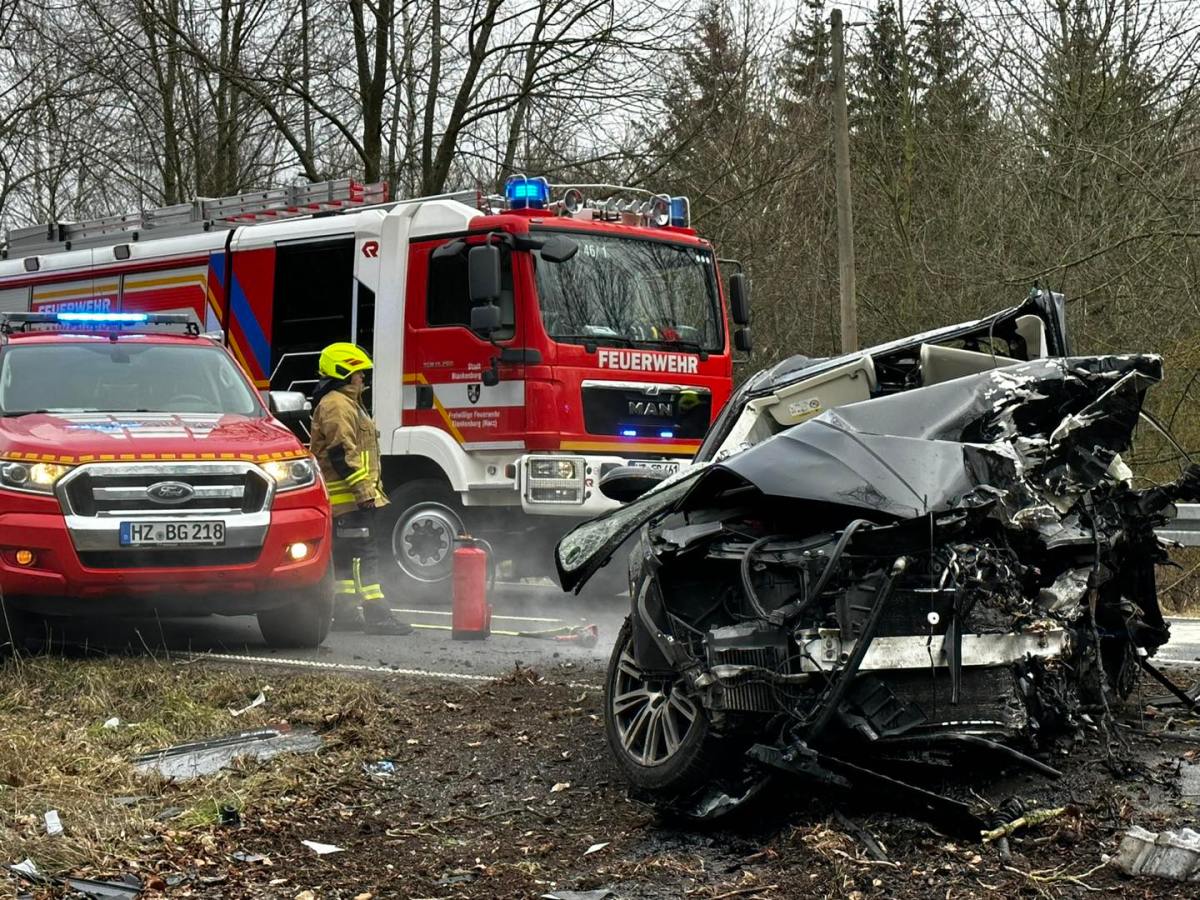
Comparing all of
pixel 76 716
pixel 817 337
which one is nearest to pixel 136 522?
pixel 76 716

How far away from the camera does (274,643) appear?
350 inches

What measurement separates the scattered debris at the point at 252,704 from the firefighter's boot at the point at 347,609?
2889 mm

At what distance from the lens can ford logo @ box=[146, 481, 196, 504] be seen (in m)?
7.89

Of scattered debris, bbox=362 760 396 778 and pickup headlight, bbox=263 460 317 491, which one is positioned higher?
pickup headlight, bbox=263 460 317 491

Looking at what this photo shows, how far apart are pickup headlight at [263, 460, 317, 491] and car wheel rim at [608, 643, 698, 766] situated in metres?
3.66

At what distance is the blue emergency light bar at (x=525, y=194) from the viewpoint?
11445mm

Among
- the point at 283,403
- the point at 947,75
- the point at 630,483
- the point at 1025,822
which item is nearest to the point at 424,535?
the point at 283,403

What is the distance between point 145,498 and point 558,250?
4184mm

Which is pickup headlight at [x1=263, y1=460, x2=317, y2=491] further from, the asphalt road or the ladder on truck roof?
the ladder on truck roof

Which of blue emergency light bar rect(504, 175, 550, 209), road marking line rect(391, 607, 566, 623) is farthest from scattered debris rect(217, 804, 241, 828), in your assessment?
blue emergency light bar rect(504, 175, 550, 209)

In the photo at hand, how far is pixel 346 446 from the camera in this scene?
9.91 meters

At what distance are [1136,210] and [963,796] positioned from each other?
39.9ft

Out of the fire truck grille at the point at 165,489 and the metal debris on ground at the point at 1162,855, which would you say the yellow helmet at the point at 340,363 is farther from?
the metal debris on ground at the point at 1162,855

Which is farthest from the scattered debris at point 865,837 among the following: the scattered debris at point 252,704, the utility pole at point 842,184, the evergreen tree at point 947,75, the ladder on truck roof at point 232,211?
the utility pole at point 842,184
